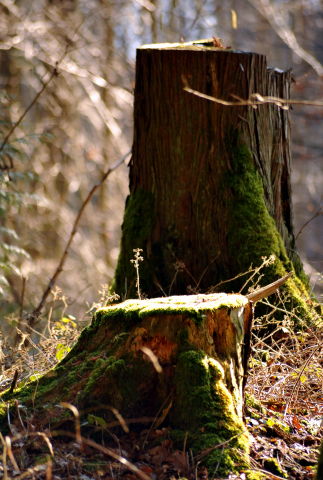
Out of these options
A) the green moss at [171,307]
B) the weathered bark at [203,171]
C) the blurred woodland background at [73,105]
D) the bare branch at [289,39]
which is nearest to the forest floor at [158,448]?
the green moss at [171,307]

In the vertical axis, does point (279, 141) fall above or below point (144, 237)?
above

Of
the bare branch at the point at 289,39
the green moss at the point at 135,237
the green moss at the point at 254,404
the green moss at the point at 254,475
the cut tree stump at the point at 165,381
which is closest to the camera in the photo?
the green moss at the point at 254,475

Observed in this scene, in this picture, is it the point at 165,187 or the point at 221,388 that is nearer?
the point at 221,388

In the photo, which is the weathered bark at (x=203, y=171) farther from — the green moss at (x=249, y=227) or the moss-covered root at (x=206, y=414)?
the moss-covered root at (x=206, y=414)

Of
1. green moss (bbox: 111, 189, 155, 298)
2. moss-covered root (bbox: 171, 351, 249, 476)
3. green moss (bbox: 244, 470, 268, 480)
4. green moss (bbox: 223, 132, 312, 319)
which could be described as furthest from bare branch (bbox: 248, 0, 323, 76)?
green moss (bbox: 244, 470, 268, 480)

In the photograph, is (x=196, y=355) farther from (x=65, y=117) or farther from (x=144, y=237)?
(x=65, y=117)

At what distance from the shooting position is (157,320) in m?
2.40

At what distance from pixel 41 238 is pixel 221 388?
9507 millimetres

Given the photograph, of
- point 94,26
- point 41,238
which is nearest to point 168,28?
point 94,26

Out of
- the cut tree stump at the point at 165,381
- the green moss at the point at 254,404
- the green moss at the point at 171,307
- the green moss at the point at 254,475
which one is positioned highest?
the green moss at the point at 171,307

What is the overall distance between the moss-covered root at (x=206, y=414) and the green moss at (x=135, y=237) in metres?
1.76

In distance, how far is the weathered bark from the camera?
3.88 meters

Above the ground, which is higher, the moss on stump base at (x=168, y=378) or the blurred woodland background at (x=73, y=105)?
the blurred woodland background at (x=73, y=105)

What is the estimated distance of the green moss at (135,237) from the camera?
4.07m
